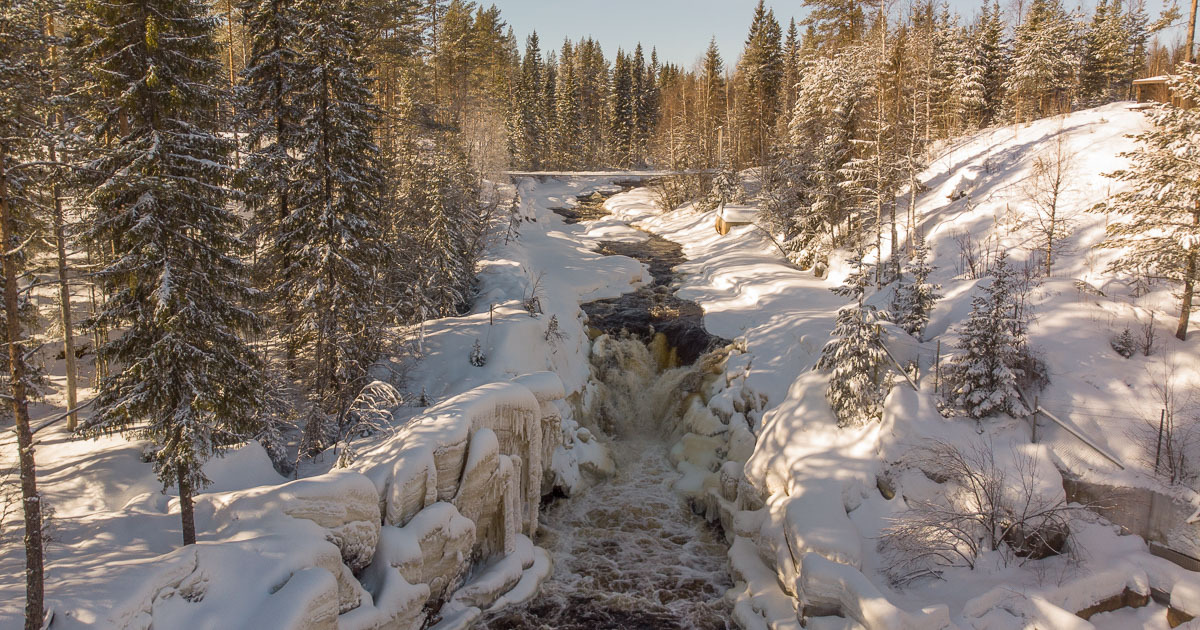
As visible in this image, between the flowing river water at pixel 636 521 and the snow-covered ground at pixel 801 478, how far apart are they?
0.74m

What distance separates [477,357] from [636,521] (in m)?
7.07

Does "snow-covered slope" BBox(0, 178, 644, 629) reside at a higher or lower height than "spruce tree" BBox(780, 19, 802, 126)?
lower

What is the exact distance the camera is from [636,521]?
1616cm

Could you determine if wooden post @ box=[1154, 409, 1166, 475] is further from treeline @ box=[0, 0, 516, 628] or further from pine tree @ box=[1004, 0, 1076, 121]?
pine tree @ box=[1004, 0, 1076, 121]

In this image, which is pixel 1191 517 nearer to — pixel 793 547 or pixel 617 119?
pixel 793 547

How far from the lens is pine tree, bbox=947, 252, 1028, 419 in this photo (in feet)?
40.8

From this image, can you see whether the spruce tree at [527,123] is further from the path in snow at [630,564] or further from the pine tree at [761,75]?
the path in snow at [630,564]

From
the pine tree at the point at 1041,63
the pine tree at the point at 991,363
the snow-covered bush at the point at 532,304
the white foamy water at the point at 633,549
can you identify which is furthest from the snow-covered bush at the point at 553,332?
the pine tree at the point at 1041,63

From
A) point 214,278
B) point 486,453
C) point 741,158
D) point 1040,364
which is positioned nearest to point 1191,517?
point 1040,364

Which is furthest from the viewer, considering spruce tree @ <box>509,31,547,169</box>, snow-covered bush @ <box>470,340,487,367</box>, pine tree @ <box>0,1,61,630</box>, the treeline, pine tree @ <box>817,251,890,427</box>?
spruce tree @ <box>509,31,547,169</box>

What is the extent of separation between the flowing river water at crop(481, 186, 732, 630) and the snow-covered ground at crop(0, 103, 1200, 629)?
74cm

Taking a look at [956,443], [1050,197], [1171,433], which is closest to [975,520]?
[956,443]

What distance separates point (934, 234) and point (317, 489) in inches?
964

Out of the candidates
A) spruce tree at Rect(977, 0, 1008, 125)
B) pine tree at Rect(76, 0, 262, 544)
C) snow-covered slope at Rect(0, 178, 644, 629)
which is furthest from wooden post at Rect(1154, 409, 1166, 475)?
spruce tree at Rect(977, 0, 1008, 125)
